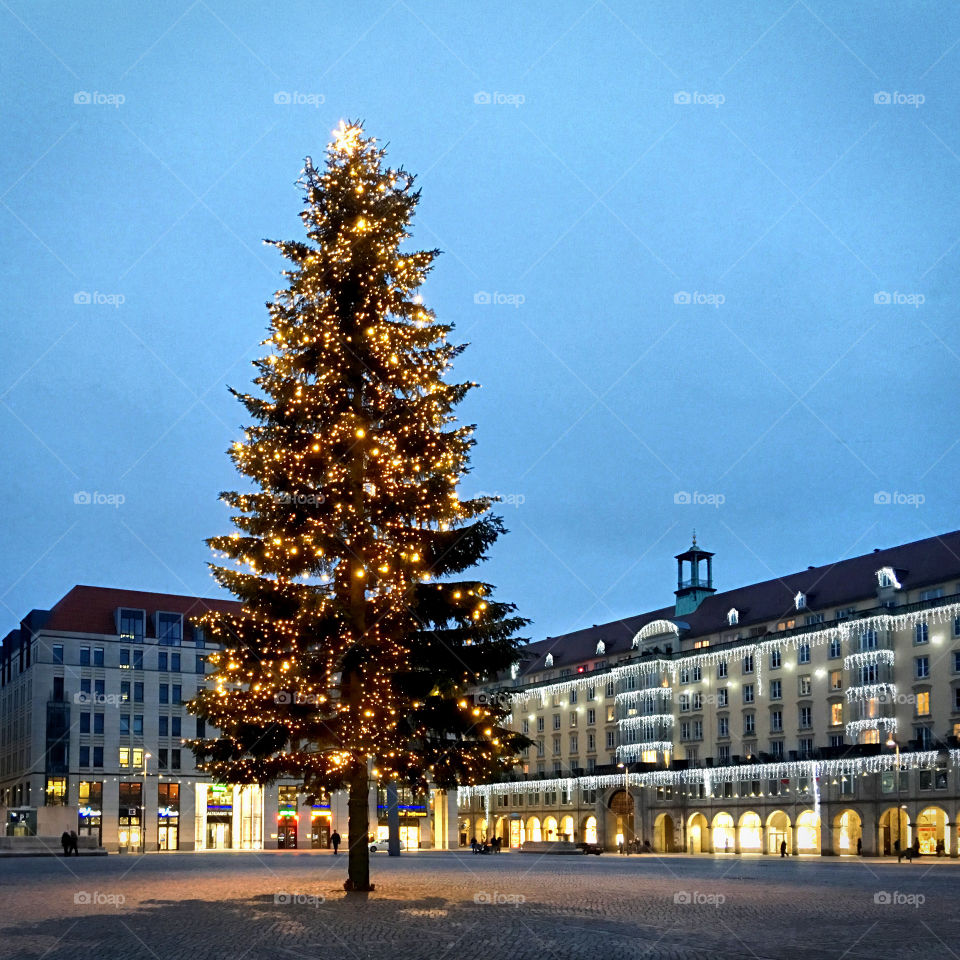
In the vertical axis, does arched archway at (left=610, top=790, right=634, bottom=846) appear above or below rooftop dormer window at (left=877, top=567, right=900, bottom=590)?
below

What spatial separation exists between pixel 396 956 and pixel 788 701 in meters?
86.8

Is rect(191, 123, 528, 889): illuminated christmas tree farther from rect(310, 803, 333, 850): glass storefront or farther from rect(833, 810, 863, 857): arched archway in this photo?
rect(310, 803, 333, 850): glass storefront

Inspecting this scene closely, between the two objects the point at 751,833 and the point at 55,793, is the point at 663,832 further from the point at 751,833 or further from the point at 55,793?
the point at 55,793

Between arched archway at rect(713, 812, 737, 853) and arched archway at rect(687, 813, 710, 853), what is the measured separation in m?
1.12

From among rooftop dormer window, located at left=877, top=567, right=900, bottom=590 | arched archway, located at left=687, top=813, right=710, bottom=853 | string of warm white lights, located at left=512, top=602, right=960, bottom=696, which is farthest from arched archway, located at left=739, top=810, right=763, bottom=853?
rooftop dormer window, located at left=877, top=567, right=900, bottom=590

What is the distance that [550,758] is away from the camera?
129 meters

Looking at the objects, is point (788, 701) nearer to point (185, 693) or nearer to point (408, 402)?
point (185, 693)

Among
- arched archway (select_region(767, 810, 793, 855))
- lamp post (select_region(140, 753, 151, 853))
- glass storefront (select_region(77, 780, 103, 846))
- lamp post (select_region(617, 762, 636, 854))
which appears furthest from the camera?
lamp post (select_region(617, 762, 636, 854))

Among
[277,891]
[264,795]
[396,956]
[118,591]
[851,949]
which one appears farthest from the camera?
[118,591]

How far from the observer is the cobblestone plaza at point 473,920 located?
1794 centimetres

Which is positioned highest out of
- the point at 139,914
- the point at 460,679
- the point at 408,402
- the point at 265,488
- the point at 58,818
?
the point at 408,402

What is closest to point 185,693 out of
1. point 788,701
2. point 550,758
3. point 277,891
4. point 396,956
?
point 550,758

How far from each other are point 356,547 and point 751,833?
80508 mm

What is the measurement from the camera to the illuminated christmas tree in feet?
89.9
